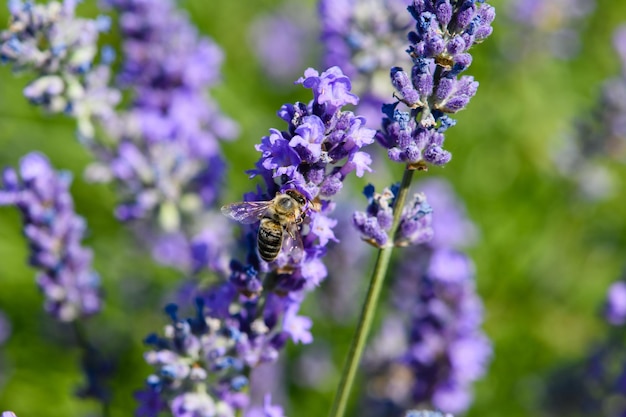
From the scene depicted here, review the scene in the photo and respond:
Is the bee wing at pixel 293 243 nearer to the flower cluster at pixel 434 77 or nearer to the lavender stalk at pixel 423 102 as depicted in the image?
the lavender stalk at pixel 423 102

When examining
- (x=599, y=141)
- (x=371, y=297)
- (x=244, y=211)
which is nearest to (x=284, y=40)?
(x=599, y=141)

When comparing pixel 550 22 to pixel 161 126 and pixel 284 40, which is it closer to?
pixel 284 40

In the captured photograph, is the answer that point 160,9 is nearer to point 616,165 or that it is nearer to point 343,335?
point 343,335

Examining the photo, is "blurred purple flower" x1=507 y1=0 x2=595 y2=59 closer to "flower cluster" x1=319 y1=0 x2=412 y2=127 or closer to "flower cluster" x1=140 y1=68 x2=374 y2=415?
"flower cluster" x1=319 y1=0 x2=412 y2=127

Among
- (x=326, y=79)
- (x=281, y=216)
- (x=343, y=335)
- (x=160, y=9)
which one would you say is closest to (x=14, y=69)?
(x=160, y=9)

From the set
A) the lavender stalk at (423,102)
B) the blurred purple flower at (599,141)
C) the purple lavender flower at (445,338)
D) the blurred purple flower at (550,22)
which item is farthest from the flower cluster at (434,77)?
the blurred purple flower at (550,22)
